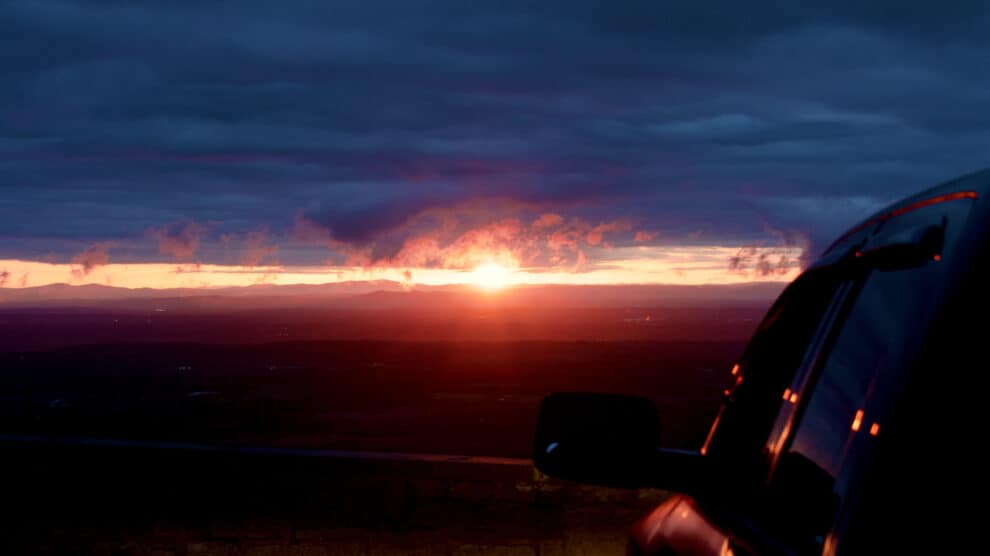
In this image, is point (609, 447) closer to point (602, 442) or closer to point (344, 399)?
point (602, 442)

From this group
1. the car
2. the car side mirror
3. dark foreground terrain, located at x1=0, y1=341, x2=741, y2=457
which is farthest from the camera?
dark foreground terrain, located at x1=0, y1=341, x2=741, y2=457

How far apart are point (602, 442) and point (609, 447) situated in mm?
24

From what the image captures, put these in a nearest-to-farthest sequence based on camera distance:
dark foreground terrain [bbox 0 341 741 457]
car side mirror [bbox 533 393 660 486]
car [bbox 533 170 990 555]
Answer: car [bbox 533 170 990 555] < car side mirror [bbox 533 393 660 486] < dark foreground terrain [bbox 0 341 741 457]

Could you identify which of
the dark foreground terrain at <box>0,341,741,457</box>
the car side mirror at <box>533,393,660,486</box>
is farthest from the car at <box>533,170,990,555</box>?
the dark foreground terrain at <box>0,341,741,457</box>

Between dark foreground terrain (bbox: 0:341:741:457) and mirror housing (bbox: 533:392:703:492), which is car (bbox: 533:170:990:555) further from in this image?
dark foreground terrain (bbox: 0:341:741:457)

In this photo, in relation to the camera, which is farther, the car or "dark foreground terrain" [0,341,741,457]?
"dark foreground terrain" [0,341,741,457]

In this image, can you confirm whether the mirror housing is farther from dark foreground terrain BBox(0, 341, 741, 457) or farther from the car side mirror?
dark foreground terrain BBox(0, 341, 741, 457)

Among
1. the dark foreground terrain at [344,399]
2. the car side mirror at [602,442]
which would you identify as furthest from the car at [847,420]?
the dark foreground terrain at [344,399]

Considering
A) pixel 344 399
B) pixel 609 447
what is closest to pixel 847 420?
pixel 609 447

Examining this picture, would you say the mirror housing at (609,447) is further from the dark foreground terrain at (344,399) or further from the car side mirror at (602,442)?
the dark foreground terrain at (344,399)

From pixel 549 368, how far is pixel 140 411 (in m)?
75.7

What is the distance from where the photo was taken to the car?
1.48m

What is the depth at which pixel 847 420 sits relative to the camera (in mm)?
1836

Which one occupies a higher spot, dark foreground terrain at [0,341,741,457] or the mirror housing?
the mirror housing
